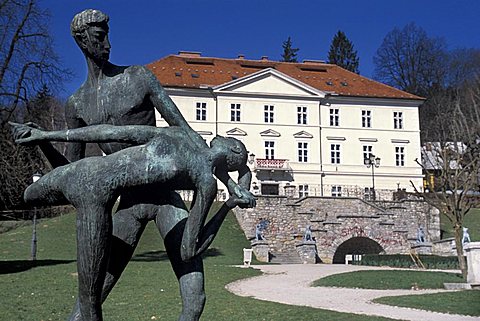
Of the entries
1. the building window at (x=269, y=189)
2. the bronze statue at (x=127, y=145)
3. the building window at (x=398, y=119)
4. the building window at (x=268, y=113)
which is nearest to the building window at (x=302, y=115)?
the building window at (x=268, y=113)

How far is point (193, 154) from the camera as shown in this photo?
11.2ft

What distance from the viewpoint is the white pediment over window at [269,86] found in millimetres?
50812

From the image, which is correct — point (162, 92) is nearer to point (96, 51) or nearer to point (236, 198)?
point (96, 51)

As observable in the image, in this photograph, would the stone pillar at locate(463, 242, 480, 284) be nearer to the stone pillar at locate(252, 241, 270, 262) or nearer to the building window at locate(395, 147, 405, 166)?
the stone pillar at locate(252, 241, 270, 262)

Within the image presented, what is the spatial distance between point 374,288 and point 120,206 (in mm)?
15529

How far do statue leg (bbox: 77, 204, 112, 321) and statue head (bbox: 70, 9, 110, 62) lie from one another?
96 cm

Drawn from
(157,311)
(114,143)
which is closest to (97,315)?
(114,143)

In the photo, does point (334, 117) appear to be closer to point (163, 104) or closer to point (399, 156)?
point (399, 156)

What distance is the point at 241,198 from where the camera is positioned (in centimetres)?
355

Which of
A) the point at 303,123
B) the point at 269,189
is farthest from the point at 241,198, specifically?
the point at 303,123

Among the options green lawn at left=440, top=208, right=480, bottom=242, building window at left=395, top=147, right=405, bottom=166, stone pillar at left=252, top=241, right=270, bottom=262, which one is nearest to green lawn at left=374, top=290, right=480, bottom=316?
stone pillar at left=252, top=241, right=270, bottom=262

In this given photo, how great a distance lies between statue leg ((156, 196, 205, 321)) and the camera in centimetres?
363

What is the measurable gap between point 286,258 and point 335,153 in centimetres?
2116

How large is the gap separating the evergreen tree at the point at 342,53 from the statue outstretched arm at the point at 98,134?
74402 mm
